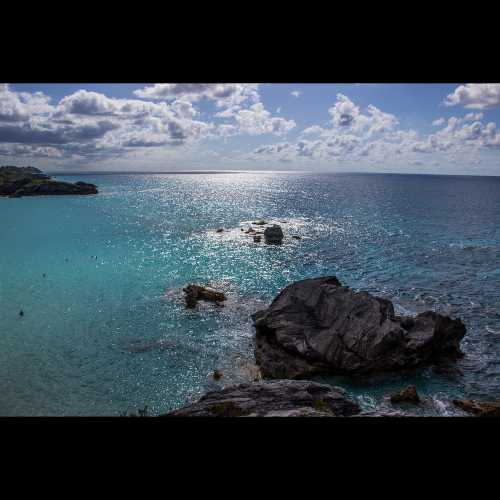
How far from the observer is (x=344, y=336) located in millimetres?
27359

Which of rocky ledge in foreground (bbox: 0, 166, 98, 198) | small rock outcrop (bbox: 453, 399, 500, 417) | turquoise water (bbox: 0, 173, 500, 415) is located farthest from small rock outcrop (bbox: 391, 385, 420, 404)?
rocky ledge in foreground (bbox: 0, 166, 98, 198)

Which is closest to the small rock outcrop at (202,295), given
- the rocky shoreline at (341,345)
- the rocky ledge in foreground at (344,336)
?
the rocky shoreline at (341,345)

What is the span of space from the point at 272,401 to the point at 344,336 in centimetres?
1037

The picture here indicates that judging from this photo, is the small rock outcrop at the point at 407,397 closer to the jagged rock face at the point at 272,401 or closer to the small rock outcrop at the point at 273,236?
the jagged rock face at the point at 272,401

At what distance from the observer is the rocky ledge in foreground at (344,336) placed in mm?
26312

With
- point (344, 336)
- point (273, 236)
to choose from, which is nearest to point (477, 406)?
point (344, 336)

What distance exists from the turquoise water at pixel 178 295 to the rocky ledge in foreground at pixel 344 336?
4.51 ft

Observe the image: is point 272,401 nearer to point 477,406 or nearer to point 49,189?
point 477,406

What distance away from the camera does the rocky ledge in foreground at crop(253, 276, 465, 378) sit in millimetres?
26312
